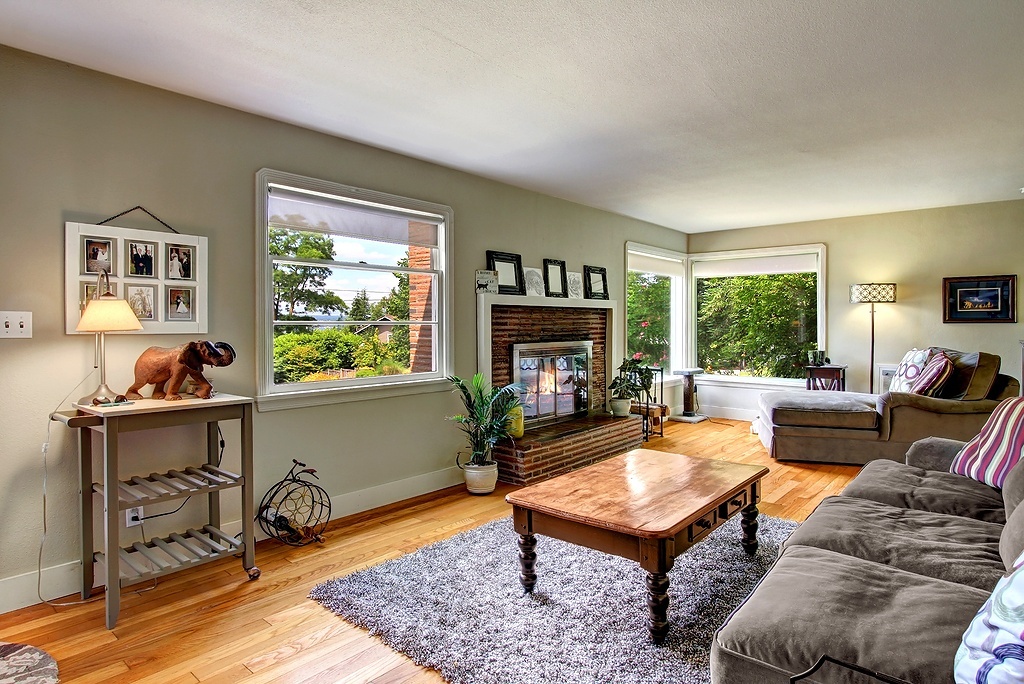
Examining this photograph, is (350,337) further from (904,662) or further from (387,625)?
(904,662)

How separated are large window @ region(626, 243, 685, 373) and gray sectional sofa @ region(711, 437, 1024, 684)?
3966 mm

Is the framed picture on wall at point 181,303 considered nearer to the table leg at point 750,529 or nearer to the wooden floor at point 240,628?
the wooden floor at point 240,628

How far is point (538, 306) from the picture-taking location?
203 inches

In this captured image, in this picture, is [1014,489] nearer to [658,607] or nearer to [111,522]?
[658,607]

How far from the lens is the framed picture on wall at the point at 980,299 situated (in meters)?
5.65

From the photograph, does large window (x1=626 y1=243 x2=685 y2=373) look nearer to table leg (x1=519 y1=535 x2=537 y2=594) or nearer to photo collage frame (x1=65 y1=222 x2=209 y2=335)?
table leg (x1=519 y1=535 x2=537 y2=594)

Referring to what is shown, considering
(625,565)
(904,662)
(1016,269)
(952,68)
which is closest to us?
(904,662)

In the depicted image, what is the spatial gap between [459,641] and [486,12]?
7.60 ft

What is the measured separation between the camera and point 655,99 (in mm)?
3018

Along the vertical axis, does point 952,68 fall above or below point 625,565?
above

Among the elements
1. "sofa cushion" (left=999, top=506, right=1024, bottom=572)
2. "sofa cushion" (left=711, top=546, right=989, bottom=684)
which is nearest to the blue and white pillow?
"sofa cushion" (left=711, top=546, right=989, bottom=684)

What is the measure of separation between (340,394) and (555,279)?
8.00ft

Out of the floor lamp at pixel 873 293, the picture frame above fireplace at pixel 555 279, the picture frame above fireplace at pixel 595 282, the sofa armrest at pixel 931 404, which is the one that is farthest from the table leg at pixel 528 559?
the floor lamp at pixel 873 293

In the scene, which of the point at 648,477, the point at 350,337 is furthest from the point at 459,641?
the point at 350,337
